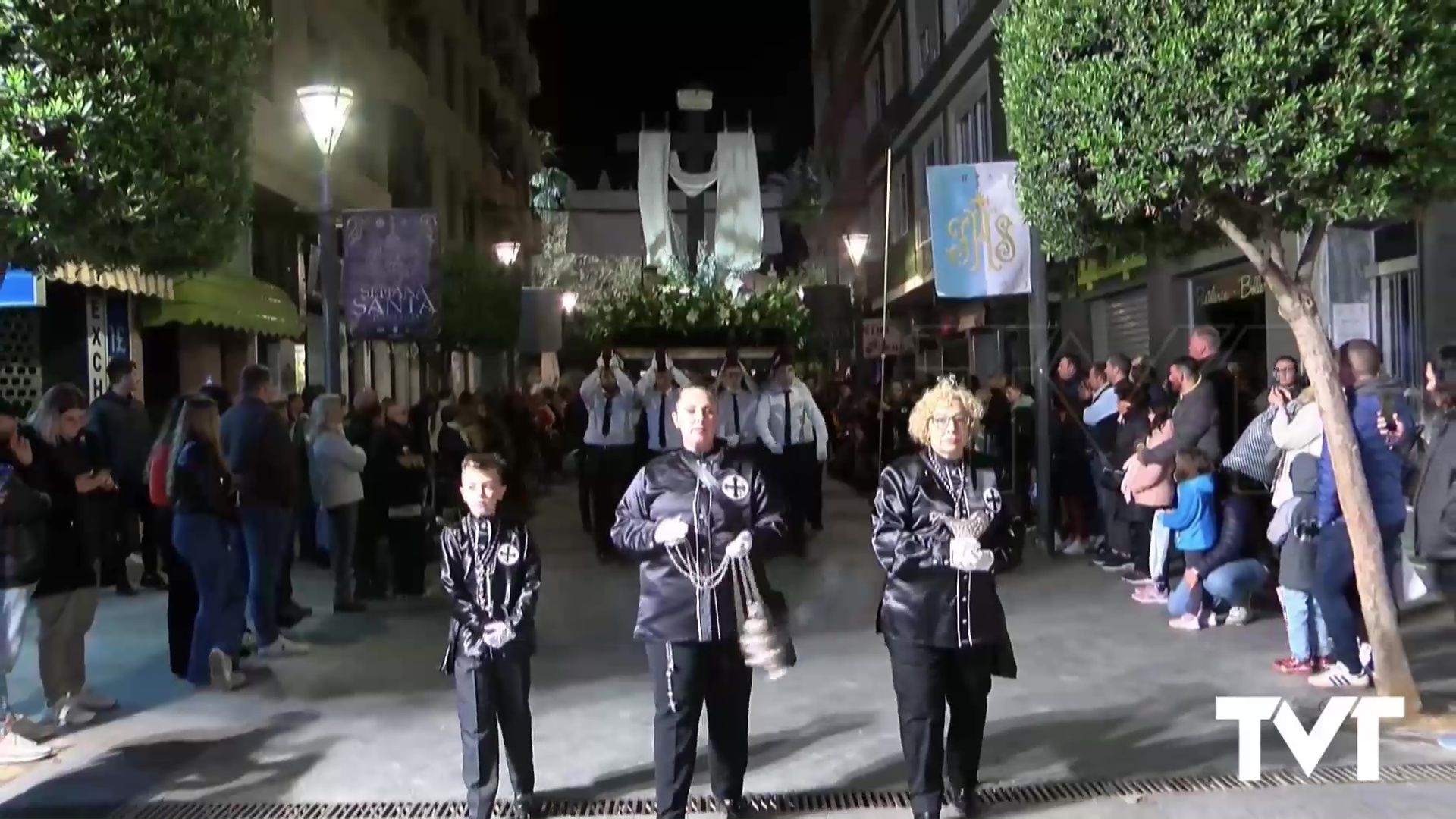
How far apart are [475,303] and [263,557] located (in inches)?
698

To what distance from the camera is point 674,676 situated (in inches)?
204

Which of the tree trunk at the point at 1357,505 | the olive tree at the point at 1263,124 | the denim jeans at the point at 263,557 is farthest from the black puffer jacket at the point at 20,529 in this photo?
the tree trunk at the point at 1357,505


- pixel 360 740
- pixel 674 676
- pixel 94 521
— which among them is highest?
pixel 94 521

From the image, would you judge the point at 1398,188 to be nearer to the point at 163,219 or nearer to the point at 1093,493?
the point at 163,219

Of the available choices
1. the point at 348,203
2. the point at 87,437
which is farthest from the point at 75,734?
the point at 348,203

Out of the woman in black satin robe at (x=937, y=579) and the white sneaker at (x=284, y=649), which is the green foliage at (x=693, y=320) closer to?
the white sneaker at (x=284, y=649)

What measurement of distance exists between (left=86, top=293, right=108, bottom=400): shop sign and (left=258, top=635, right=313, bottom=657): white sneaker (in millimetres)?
6837

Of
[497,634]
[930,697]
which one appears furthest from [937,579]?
[497,634]

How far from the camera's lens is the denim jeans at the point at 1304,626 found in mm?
7586

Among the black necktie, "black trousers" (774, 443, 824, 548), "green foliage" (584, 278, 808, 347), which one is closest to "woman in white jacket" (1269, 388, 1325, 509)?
"black trousers" (774, 443, 824, 548)

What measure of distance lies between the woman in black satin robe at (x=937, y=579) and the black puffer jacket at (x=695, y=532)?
0.50 meters

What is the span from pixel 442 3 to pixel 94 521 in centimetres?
3019

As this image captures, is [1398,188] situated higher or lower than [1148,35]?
lower

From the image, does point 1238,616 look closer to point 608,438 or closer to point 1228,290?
point 608,438
